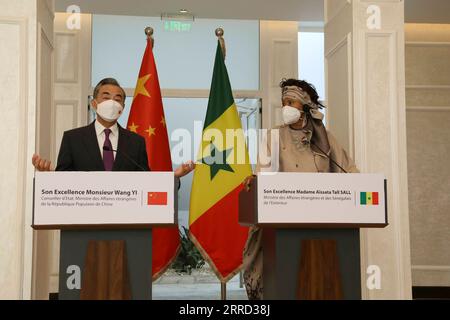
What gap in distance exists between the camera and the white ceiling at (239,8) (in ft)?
19.2

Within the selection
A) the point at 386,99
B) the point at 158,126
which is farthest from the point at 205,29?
the point at 386,99

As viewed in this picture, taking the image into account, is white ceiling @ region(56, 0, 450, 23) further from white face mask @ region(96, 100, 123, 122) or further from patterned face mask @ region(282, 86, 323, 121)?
white face mask @ region(96, 100, 123, 122)

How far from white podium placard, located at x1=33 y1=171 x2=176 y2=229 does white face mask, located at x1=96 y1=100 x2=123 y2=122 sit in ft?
1.67

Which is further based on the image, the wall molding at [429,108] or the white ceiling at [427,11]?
the wall molding at [429,108]

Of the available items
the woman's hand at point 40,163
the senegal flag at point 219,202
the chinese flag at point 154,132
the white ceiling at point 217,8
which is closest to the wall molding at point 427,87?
the white ceiling at point 217,8

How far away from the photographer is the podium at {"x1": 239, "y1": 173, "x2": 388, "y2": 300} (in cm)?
264

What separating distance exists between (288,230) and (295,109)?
778mm

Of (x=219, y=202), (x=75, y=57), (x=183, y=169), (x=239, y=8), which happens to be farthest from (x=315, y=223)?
(x=75, y=57)

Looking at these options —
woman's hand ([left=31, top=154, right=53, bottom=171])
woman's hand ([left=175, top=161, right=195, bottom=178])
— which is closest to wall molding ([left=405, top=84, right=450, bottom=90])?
woman's hand ([left=175, top=161, right=195, bottom=178])

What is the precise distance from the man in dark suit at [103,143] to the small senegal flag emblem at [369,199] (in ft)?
3.67

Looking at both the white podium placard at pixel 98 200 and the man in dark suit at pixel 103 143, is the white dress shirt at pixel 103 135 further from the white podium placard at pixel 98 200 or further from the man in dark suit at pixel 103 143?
the white podium placard at pixel 98 200

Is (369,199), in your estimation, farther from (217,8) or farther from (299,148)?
(217,8)

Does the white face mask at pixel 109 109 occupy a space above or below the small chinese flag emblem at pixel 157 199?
above

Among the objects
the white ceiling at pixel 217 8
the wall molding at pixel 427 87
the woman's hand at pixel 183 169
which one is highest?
the white ceiling at pixel 217 8
